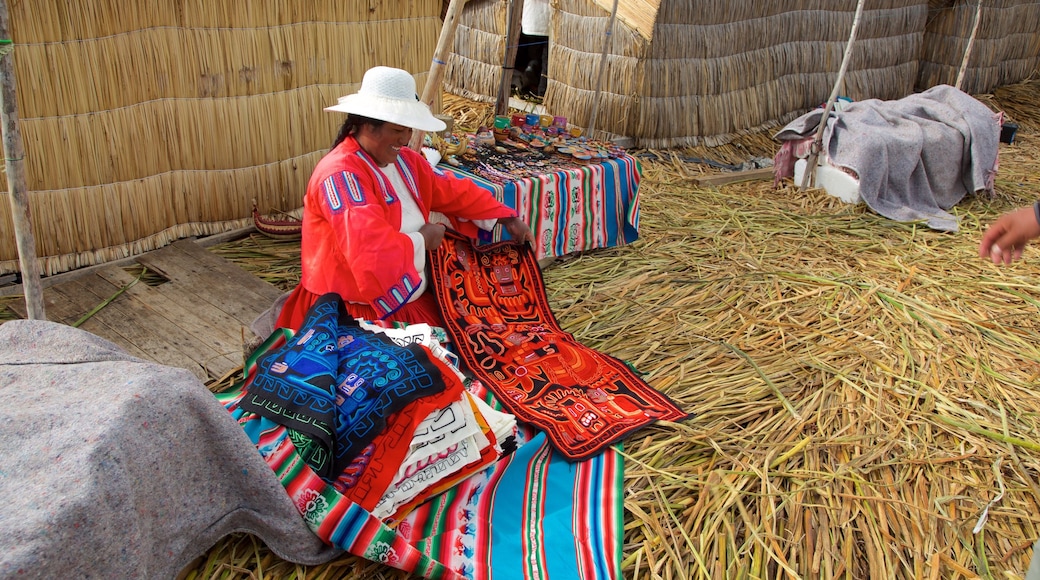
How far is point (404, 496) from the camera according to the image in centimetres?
202

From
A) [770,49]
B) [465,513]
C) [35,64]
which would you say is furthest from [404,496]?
[770,49]

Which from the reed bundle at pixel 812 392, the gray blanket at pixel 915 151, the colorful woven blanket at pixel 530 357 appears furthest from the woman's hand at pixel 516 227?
the gray blanket at pixel 915 151

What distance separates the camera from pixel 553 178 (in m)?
3.80

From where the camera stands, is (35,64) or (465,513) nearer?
(465,513)

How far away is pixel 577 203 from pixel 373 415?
223 centimetres

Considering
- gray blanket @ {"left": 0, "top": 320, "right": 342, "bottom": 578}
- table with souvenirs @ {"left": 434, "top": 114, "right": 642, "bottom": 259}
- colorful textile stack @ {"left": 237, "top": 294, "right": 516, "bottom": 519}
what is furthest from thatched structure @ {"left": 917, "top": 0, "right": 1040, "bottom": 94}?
gray blanket @ {"left": 0, "top": 320, "right": 342, "bottom": 578}

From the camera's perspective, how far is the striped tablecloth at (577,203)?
3691 mm

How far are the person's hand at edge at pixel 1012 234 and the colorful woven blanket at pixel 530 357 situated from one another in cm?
119

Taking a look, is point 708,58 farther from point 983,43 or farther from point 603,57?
point 983,43

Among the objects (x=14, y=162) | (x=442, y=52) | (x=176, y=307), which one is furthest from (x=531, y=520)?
(x=442, y=52)

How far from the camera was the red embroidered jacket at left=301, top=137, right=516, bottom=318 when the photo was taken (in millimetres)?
2432

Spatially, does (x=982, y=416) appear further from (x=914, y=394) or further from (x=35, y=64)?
(x=35, y=64)

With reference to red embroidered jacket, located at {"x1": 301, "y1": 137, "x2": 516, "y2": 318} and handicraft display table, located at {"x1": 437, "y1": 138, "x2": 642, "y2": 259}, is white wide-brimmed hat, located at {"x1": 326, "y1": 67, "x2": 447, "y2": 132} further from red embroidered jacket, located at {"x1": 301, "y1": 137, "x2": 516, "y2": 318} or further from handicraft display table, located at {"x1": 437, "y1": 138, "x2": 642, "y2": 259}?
handicraft display table, located at {"x1": 437, "y1": 138, "x2": 642, "y2": 259}

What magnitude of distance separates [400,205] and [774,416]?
5.00ft
